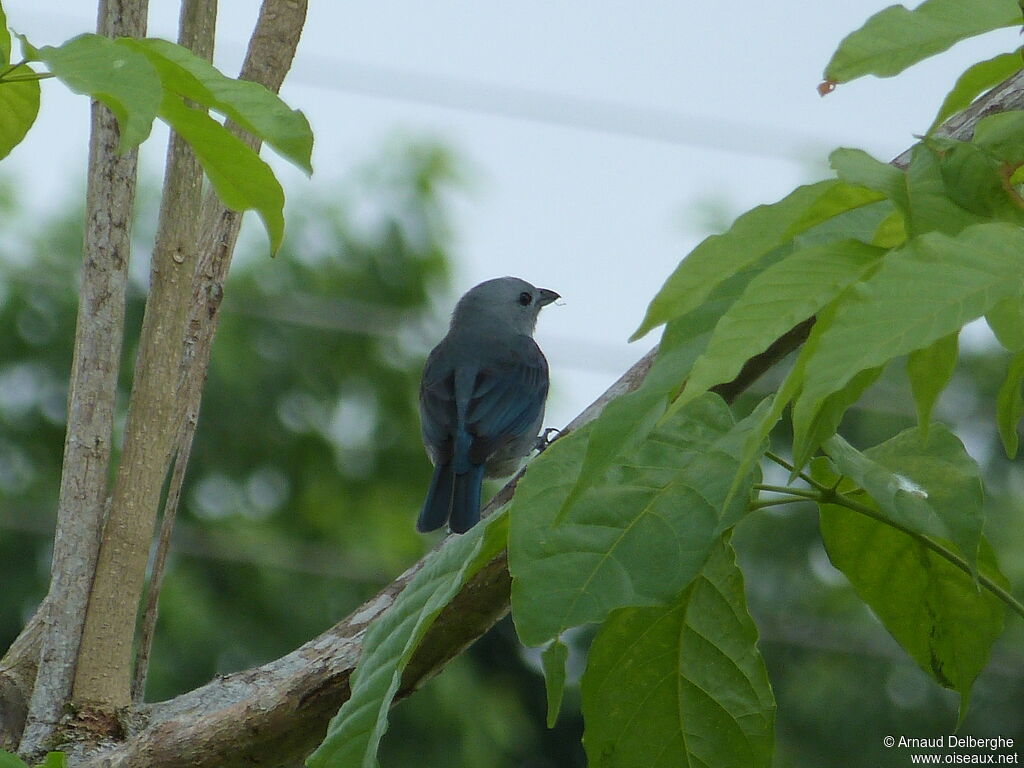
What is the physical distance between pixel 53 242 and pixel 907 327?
418 inches

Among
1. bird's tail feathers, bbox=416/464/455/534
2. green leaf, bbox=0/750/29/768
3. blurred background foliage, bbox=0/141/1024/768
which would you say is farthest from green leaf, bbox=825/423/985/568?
blurred background foliage, bbox=0/141/1024/768

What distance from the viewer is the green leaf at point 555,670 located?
0.97 m

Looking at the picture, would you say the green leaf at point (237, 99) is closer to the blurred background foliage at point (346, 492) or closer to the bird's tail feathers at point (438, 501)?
the bird's tail feathers at point (438, 501)

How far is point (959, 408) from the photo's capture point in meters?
11.6

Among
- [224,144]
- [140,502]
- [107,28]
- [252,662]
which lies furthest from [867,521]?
[252,662]

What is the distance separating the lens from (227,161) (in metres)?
1.17

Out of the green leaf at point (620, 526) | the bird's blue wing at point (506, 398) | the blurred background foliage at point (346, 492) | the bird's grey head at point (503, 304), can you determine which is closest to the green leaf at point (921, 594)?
the green leaf at point (620, 526)

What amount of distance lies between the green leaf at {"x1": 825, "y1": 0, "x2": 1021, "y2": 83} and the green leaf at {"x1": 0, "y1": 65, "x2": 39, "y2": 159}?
79 cm

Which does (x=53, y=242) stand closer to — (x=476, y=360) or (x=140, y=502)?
(x=476, y=360)

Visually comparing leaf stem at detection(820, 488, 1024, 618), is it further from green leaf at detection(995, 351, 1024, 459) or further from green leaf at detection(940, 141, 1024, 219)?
green leaf at detection(940, 141, 1024, 219)

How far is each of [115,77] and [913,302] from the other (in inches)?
24.7

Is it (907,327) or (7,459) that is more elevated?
(7,459)

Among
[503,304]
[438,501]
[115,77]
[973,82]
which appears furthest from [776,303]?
[503,304]

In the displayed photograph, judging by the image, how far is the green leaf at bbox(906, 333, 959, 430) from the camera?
0.90 meters
